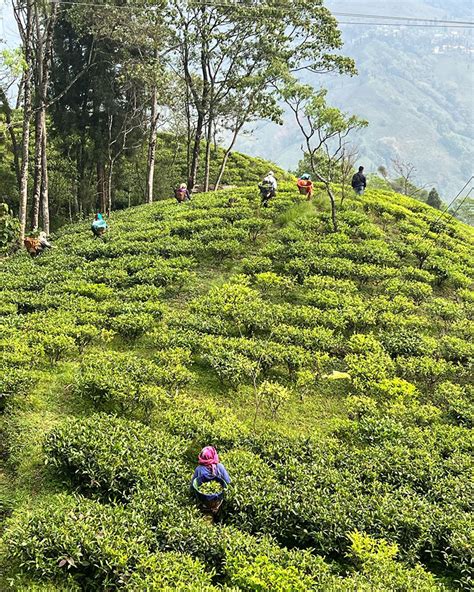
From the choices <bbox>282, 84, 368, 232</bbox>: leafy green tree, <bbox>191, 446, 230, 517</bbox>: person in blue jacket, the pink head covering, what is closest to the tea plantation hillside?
<bbox>191, 446, 230, 517</bbox>: person in blue jacket

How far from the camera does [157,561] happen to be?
5.74 m

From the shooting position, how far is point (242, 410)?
32.9ft

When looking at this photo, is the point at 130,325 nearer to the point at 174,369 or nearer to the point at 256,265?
the point at 174,369

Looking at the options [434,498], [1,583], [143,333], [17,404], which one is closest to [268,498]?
[434,498]

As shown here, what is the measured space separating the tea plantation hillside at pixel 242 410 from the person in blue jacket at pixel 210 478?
174 mm

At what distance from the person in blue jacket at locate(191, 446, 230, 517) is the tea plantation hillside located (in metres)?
0.17

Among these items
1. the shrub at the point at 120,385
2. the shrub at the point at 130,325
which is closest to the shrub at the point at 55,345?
the shrub at the point at 120,385

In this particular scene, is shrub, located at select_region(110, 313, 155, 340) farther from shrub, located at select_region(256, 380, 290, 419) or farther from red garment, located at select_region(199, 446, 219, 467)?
red garment, located at select_region(199, 446, 219, 467)

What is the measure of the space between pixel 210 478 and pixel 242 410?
293 cm

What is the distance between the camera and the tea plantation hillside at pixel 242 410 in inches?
237

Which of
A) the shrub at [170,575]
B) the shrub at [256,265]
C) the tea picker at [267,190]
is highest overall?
the tea picker at [267,190]

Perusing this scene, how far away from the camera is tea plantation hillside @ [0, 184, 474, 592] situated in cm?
603

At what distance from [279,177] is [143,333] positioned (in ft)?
90.9

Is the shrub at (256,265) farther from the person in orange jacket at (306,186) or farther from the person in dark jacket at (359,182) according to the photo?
the person in dark jacket at (359,182)
